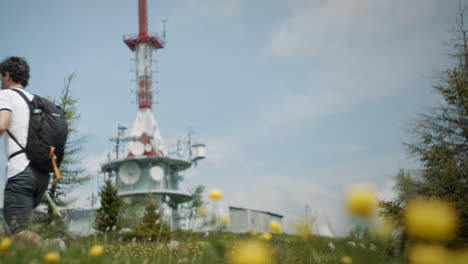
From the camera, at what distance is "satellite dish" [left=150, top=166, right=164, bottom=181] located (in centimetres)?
3641

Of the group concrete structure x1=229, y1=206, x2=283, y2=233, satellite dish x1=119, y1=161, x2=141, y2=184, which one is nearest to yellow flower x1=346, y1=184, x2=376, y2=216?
concrete structure x1=229, y1=206, x2=283, y2=233

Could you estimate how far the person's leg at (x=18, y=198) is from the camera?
12.8 feet

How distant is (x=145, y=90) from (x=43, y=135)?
123 feet

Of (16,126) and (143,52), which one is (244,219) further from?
(16,126)

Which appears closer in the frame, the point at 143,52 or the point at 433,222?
the point at 433,222

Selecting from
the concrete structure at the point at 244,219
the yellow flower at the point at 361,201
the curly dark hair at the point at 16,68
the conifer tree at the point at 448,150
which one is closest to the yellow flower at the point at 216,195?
the yellow flower at the point at 361,201

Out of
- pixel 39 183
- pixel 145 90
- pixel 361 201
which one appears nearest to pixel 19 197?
pixel 39 183

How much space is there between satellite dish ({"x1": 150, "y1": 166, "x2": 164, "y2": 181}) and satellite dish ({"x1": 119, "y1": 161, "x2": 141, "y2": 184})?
2.08 metres

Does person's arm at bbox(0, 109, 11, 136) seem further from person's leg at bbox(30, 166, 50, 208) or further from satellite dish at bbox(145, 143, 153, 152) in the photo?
satellite dish at bbox(145, 143, 153, 152)

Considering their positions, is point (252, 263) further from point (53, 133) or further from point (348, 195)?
point (53, 133)

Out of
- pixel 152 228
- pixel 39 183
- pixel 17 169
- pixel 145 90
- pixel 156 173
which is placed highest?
pixel 145 90

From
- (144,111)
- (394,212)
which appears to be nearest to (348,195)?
(394,212)

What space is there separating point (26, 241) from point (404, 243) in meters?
2.61

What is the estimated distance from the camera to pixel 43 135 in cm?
409
